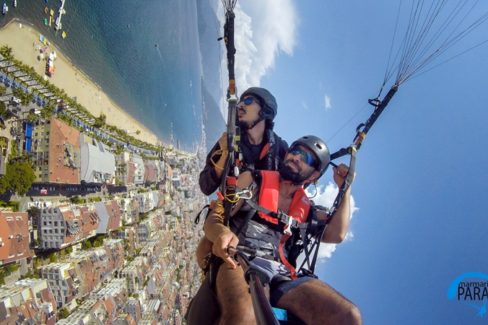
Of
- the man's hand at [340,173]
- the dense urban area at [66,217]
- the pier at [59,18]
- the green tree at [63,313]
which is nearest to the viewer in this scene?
the man's hand at [340,173]

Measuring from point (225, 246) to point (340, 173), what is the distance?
2236mm

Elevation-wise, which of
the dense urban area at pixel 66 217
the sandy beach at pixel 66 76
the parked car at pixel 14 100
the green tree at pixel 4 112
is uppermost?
the sandy beach at pixel 66 76

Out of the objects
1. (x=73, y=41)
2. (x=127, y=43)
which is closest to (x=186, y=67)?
(x=127, y=43)

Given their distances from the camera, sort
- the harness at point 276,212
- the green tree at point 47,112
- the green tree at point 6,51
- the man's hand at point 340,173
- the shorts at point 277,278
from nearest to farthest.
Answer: the shorts at point 277,278
the harness at point 276,212
the man's hand at point 340,173
the green tree at point 6,51
the green tree at point 47,112

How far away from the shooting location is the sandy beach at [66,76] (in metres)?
19.9

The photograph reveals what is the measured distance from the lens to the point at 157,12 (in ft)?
204

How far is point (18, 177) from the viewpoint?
16.6 m

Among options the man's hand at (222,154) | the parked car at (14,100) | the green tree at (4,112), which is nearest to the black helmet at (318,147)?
the man's hand at (222,154)

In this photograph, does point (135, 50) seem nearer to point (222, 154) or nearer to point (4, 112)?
point (4, 112)

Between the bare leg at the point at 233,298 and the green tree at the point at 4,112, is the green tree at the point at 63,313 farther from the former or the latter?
the bare leg at the point at 233,298

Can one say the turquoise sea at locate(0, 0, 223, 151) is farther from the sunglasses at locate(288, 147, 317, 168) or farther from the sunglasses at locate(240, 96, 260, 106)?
the sunglasses at locate(288, 147, 317, 168)

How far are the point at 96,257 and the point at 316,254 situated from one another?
949 inches

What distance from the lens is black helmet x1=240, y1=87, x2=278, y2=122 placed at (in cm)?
465

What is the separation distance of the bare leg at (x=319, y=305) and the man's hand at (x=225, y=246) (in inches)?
25.1
